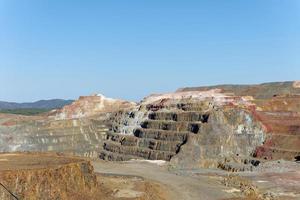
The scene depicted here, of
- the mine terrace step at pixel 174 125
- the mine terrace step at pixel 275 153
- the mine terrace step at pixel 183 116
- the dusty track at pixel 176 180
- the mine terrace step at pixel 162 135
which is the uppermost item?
the mine terrace step at pixel 183 116

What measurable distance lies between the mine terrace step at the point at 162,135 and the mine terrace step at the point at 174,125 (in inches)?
46.1

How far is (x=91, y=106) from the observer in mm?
116312

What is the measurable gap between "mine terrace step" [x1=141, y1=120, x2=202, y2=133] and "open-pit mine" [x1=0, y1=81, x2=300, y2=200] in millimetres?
168

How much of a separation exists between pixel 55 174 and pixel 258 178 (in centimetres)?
2903

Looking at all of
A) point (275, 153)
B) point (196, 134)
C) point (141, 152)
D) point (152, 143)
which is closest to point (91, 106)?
point (141, 152)

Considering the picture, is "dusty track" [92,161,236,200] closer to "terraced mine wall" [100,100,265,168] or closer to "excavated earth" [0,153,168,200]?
"excavated earth" [0,153,168,200]

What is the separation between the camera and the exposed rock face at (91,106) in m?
114

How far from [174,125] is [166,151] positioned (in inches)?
216

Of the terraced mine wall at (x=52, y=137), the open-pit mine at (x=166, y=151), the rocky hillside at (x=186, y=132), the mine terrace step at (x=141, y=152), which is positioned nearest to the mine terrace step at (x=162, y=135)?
the rocky hillside at (x=186, y=132)

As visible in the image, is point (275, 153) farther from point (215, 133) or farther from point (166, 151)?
point (166, 151)

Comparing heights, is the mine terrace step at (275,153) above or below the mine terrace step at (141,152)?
above

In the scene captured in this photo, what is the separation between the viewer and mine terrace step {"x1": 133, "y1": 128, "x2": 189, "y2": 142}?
2967 inches

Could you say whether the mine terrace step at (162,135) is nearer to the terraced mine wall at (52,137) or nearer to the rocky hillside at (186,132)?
the rocky hillside at (186,132)

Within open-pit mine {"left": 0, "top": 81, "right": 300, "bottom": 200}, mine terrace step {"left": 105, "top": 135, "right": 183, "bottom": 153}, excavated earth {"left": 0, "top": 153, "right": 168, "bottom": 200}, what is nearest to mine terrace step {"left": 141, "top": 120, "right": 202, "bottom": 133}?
open-pit mine {"left": 0, "top": 81, "right": 300, "bottom": 200}
